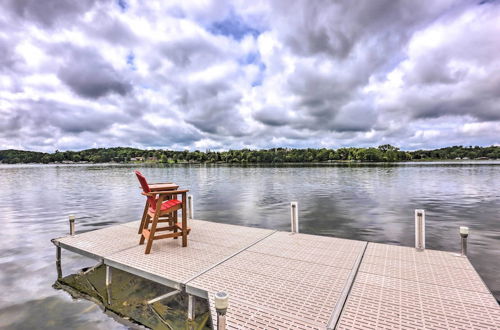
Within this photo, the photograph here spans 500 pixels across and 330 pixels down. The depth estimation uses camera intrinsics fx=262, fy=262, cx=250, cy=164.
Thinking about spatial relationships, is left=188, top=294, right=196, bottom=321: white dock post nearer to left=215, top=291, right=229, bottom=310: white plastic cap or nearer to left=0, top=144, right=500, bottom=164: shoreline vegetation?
left=215, top=291, right=229, bottom=310: white plastic cap

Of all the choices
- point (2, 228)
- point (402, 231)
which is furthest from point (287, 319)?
point (2, 228)

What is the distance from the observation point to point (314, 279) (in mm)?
4820

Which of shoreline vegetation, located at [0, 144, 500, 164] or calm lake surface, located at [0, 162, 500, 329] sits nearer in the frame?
calm lake surface, located at [0, 162, 500, 329]

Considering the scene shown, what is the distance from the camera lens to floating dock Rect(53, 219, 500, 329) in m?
3.63

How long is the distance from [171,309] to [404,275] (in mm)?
4606

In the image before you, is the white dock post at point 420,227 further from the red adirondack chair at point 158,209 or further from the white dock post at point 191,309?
the red adirondack chair at point 158,209

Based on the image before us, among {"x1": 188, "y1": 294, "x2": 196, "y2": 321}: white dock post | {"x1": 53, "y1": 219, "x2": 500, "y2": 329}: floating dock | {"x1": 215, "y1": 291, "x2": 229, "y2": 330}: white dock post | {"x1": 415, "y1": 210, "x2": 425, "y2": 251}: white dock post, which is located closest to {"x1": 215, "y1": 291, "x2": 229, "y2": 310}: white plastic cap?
{"x1": 215, "y1": 291, "x2": 229, "y2": 330}: white dock post

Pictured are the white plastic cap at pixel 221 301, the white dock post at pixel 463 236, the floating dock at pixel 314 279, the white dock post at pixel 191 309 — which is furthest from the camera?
the white dock post at pixel 463 236

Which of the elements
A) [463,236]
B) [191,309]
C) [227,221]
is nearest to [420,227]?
[463,236]

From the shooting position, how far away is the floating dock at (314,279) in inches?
143

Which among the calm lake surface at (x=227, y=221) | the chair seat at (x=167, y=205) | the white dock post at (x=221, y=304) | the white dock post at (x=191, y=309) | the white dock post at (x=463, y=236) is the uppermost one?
the chair seat at (x=167, y=205)

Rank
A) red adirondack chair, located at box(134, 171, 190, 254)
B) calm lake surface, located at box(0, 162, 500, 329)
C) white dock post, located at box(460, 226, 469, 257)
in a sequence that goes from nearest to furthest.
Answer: calm lake surface, located at box(0, 162, 500, 329) < white dock post, located at box(460, 226, 469, 257) < red adirondack chair, located at box(134, 171, 190, 254)

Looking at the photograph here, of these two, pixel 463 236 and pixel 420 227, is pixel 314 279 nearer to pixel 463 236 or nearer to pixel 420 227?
pixel 420 227

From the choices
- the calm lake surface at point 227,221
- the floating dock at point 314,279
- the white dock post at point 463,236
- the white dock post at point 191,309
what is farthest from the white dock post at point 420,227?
the white dock post at point 191,309
